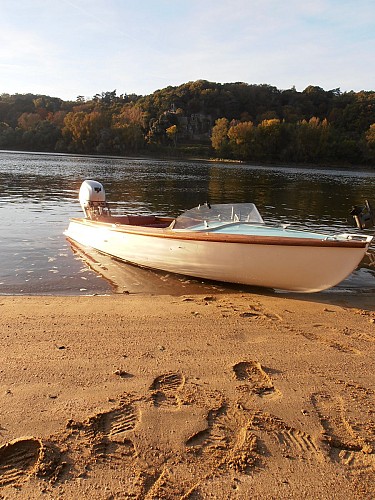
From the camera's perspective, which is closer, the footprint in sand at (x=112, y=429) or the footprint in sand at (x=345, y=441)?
the footprint in sand at (x=345, y=441)

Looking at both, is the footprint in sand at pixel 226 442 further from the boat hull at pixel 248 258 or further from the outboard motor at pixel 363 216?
the outboard motor at pixel 363 216

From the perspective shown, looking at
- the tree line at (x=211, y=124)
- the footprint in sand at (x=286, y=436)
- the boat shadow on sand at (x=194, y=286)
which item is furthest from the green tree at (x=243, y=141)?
the footprint in sand at (x=286, y=436)

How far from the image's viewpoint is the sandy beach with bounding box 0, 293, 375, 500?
10.5 feet

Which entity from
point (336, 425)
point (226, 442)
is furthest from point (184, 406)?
point (336, 425)

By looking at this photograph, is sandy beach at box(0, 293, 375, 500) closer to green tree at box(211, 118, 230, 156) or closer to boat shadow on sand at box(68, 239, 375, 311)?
boat shadow on sand at box(68, 239, 375, 311)

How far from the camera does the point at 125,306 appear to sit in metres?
7.35

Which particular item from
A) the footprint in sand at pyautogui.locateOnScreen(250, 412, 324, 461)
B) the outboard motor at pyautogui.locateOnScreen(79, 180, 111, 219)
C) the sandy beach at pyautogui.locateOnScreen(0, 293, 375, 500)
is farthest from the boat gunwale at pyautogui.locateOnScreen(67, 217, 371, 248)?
the footprint in sand at pyautogui.locateOnScreen(250, 412, 324, 461)

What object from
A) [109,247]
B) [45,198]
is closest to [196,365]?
[109,247]

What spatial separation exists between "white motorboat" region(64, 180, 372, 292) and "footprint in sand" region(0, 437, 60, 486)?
5.21 metres

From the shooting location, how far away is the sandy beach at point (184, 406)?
3213 mm

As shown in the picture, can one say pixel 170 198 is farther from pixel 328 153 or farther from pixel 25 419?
pixel 328 153

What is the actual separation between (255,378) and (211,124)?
522 feet

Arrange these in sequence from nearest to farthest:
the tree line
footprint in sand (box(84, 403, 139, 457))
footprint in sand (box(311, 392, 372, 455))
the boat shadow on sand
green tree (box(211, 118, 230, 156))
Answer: footprint in sand (box(84, 403, 139, 457)), footprint in sand (box(311, 392, 372, 455)), the boat shadow on sand, the tree line, green tree (box(211, 118, 230, 156))

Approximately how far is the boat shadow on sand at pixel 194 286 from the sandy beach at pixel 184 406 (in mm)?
1625
